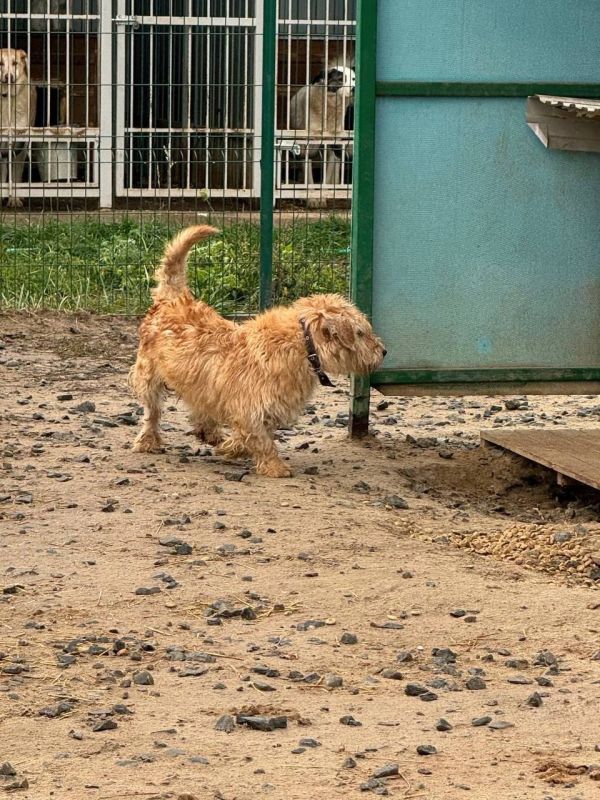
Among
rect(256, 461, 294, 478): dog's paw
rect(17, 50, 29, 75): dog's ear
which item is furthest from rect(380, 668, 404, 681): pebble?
rect(17, 50, 29, 75): dog's ear

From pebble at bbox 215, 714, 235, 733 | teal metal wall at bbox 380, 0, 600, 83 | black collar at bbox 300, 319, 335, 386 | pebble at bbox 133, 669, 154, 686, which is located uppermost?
teal metal wall at bbox 380, 0, 600, 83

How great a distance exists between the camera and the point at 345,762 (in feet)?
13.7

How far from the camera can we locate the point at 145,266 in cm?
1225

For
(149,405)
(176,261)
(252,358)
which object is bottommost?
(149,405)

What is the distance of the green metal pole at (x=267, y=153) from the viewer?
10578 mm

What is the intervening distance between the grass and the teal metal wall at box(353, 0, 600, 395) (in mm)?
3755

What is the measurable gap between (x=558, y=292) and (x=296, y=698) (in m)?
4.05

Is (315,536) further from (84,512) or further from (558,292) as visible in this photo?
(558,292)

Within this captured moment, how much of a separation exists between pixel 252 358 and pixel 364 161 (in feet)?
4.08

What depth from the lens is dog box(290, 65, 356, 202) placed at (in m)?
12.2

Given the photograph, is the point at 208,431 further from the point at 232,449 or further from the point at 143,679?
the point at 143,679

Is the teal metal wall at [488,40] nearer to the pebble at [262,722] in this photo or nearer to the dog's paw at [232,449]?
the dog's paw at [232,449]

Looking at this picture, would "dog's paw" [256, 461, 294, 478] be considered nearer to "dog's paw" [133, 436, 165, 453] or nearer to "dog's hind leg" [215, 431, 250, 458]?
"dog's hind leg" [215, 431, 250, 458]

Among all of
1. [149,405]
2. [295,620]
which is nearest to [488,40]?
[149,405]
